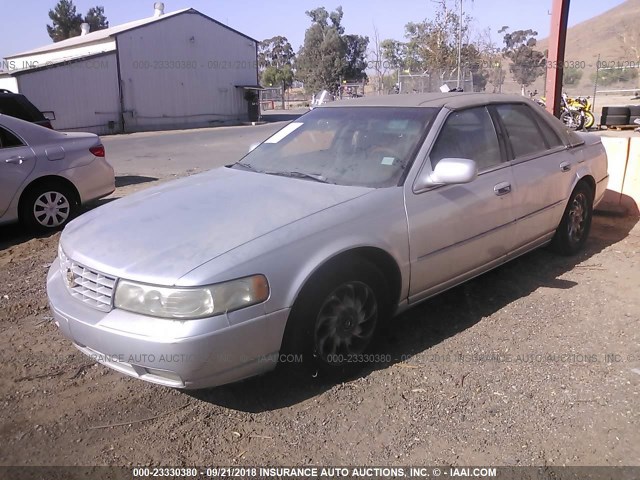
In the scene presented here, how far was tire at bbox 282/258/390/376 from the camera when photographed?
2.97 m

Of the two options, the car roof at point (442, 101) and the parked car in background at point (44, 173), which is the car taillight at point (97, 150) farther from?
the car roof at point (442, 101)

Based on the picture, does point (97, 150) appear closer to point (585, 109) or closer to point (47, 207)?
point (47, 207)

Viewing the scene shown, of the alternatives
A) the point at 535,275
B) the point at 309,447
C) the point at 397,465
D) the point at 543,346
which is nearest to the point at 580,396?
the point at 543,346

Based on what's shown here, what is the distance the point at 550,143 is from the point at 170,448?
12.7 feet

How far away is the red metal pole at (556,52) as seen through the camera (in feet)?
27.5

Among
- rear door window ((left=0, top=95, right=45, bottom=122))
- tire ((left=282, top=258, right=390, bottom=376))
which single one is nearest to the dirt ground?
tire ((left=282, top=258, right=390, bottom=376))

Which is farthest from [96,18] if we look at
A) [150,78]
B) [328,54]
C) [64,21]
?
[150,78]

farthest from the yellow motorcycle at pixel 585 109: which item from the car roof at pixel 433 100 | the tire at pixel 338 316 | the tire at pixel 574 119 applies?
the tire at pixel 338 316

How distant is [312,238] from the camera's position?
3.01 metres

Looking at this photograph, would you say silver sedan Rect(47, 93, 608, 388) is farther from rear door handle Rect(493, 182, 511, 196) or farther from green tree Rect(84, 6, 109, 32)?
green tree Rect(84, 6, 109, 32)

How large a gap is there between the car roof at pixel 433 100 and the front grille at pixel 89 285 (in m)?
2.35

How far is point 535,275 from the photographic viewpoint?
500 centimetres

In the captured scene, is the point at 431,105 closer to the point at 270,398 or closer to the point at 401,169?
the point at 401,169

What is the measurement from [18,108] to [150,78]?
2316cm
